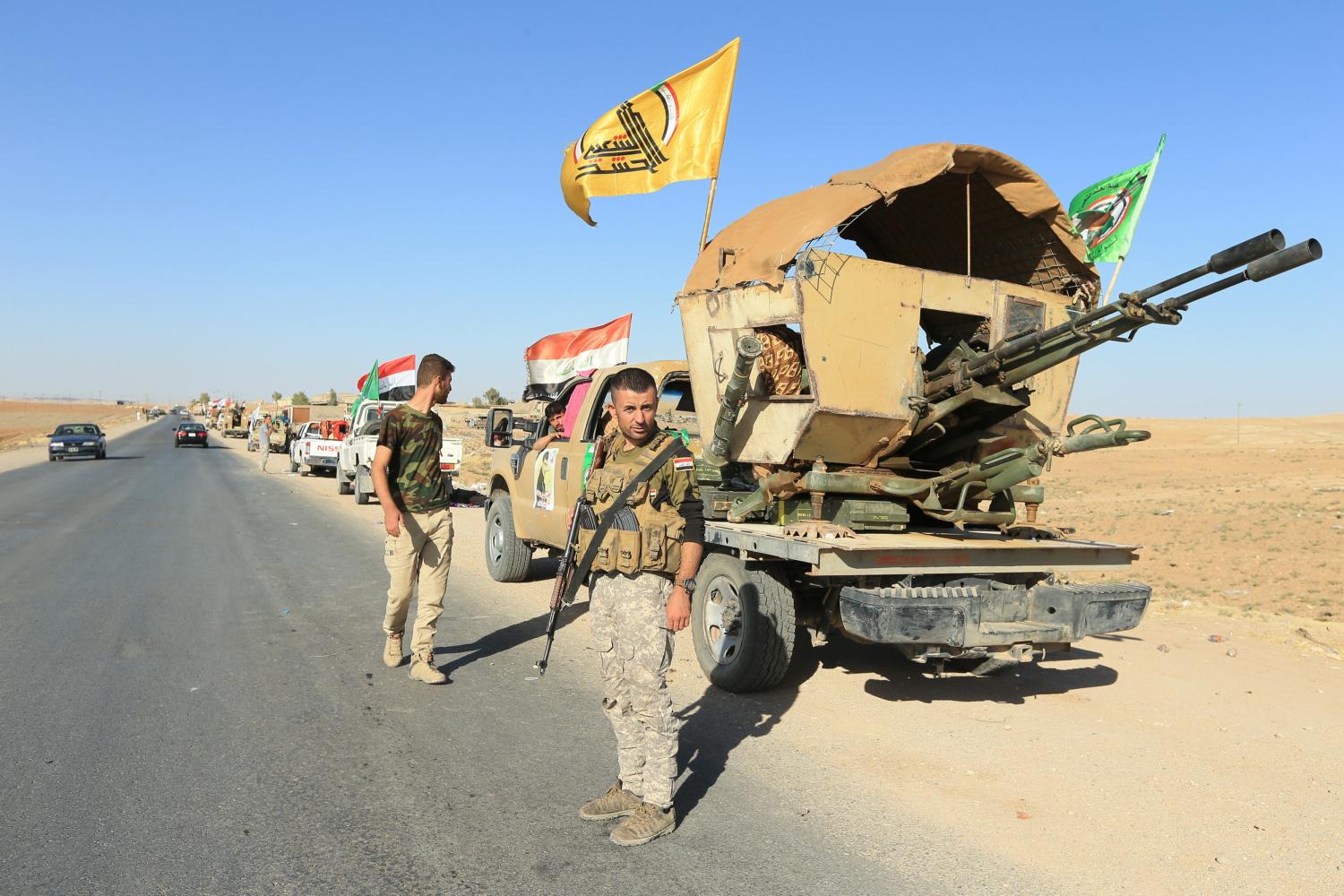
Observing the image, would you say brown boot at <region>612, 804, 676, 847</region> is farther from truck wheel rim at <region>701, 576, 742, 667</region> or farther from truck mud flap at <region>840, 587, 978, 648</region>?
truck wheel rim at <region>701, 576, 742, 667</region>

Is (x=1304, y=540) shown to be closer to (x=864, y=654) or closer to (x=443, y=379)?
(x=864, y=654)

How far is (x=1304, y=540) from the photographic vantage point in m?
14.5

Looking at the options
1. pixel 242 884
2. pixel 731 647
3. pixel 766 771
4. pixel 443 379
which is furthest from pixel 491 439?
pixel 242 884

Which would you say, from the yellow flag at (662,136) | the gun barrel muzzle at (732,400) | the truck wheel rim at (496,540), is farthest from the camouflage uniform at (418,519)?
the yellow flag at (662,136)

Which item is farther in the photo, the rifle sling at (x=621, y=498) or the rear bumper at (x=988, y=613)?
the rear bumper at (x=988, y=613)

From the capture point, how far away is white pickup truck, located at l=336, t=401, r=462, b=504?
16984 mm

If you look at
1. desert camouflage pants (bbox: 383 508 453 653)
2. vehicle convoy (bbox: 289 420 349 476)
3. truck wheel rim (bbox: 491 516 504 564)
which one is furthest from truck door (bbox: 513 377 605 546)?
vehicle convoy (bbox: 289 420 349 476)

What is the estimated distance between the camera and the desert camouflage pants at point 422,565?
5.81 meters

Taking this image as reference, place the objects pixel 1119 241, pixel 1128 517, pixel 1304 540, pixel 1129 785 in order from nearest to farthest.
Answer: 1. pixel 1129 785
2. pixel 1119 241
3. pixel 1304 540
4. pixel 1128 517

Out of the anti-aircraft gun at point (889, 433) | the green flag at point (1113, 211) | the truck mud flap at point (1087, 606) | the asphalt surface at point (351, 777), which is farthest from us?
the green flag at point (1113, 211)

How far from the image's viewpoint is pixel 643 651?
365 centimetres

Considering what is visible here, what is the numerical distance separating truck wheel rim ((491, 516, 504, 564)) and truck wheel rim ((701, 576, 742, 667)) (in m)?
4.04

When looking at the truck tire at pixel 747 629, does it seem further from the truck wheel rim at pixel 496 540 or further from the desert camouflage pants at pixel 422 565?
the truck wheel rim at pixel 496 540

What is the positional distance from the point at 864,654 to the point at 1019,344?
280cm
